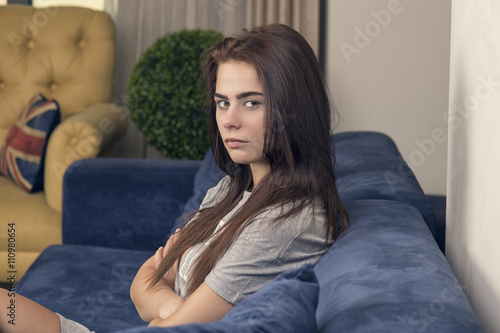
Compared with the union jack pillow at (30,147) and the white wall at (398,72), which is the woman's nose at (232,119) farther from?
the white wall at (398,72)

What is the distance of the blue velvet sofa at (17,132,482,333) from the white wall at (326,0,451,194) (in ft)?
3.27

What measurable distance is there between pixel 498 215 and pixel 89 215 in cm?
159

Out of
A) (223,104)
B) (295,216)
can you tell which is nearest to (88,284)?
(223,104)

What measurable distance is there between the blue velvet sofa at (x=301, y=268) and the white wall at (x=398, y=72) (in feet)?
3.27

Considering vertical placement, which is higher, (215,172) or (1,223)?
(215,172)

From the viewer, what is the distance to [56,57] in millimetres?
3125

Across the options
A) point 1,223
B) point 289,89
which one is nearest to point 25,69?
point 1,223

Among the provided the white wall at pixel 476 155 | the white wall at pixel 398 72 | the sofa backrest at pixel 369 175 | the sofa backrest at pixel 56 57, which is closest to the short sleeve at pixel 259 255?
the white wall at pixel 476 155

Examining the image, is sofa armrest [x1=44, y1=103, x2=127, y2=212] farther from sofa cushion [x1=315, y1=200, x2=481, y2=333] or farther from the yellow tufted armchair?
sofa cushion [x1=315, y1=200, x2=481, y2=333]

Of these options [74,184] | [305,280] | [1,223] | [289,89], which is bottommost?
[1,223]

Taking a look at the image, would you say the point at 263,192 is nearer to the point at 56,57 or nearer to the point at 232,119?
the point at 232,119

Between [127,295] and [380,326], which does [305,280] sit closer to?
[380,326]

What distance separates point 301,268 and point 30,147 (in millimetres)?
2045

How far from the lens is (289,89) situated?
42.8 inches
